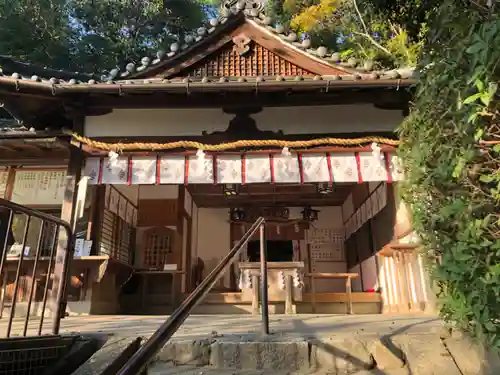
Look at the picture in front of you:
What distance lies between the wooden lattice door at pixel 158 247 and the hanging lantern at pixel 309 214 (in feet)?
14.0

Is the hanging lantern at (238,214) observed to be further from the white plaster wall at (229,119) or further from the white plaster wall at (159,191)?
the white plaster wall at (229,119)

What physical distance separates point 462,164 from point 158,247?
9.02 m

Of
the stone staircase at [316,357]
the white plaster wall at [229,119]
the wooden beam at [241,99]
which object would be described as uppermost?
the wooden beam at [241,99]

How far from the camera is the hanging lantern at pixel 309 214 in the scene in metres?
12.3

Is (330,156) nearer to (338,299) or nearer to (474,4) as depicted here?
(338,299)

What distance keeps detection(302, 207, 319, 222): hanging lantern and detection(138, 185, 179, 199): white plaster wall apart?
4.20m

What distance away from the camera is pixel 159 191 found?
10609 millimetres

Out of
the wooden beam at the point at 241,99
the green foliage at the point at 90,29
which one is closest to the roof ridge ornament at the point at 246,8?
the wooden beam at the point at 241,99

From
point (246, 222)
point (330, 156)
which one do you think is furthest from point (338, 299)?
point (246, 222)

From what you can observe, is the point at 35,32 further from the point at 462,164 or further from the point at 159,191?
the point at 462,164

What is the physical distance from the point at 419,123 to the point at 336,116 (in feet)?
13.1

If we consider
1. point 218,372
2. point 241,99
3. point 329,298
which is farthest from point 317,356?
point 329,298

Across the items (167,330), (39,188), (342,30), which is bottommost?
(167,330)

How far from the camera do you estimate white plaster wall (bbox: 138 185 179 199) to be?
34.6ft
